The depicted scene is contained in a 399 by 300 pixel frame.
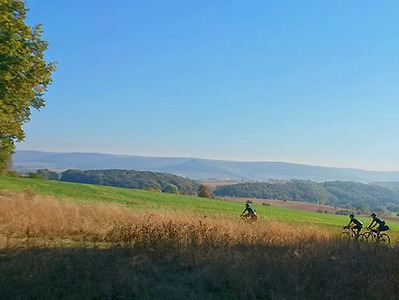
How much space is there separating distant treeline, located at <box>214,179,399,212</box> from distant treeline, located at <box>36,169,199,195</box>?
1778 centimetres

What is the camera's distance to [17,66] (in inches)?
615

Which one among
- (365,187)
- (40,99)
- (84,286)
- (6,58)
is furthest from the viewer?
(365,187)

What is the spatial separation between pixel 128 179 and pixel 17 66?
8743 centimetres

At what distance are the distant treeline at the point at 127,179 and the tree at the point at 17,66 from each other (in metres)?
71.9

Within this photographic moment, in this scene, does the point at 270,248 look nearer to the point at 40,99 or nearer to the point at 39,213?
the point at 39,213

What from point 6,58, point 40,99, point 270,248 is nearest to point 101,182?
point 40,99

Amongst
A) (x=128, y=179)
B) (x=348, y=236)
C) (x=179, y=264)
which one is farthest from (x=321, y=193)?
(x=179, y=264)

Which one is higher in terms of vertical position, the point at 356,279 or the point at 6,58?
the point at 6,58

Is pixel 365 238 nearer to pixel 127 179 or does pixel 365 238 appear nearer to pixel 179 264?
pixel 179 264

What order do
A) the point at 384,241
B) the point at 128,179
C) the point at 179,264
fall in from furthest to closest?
the point at 128,179 → the point at 384,241 → the point at 179,264

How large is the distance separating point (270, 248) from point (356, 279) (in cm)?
260

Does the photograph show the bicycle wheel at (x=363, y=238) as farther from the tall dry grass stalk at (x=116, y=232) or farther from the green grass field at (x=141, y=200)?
the green grass field at (x=141, y=200)

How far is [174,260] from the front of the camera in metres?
9.44

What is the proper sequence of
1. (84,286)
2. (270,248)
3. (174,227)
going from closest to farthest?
1. (84,286)
2. (270,248)
3. (174,227)
